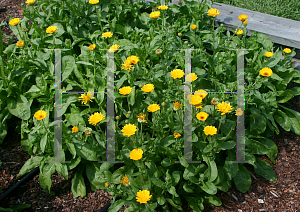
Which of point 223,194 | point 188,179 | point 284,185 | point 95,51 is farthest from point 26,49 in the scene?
point 284,185

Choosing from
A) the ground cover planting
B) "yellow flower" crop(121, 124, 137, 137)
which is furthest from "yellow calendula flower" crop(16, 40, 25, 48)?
"yellow flower" crop(121, 124, 137, 137)

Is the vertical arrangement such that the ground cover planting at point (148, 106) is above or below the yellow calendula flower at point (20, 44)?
below

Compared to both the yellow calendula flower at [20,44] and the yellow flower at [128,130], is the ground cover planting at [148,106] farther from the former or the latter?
the yellow calendula flower at [20,44]

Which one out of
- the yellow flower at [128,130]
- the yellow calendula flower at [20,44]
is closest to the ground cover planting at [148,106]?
the yellow flower at [128,130]

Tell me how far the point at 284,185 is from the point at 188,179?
920 millimetres

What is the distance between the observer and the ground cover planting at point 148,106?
86.1 inches

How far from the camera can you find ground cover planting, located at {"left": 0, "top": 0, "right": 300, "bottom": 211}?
219 cm

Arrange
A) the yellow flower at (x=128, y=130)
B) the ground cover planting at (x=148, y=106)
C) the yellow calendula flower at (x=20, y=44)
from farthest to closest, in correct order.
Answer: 1. the yellow calendula flower at (x=20, y=44)
2. the ground cover planting at (x=148, y=106)
3. the yellow flower at (x=128, y=130)

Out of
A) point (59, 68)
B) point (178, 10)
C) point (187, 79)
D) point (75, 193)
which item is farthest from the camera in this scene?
point (178, 10)

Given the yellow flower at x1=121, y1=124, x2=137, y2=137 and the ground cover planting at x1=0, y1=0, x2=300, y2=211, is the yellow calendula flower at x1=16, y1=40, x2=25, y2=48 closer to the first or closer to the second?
the ground cover planting at x1=0, y1=0, x2=300, y2=211

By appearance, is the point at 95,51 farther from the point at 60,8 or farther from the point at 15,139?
the point at 15,139

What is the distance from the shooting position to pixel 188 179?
2.25 meters

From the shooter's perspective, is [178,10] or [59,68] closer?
[59,68]

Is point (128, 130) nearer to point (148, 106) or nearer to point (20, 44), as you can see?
point (148, 106)
